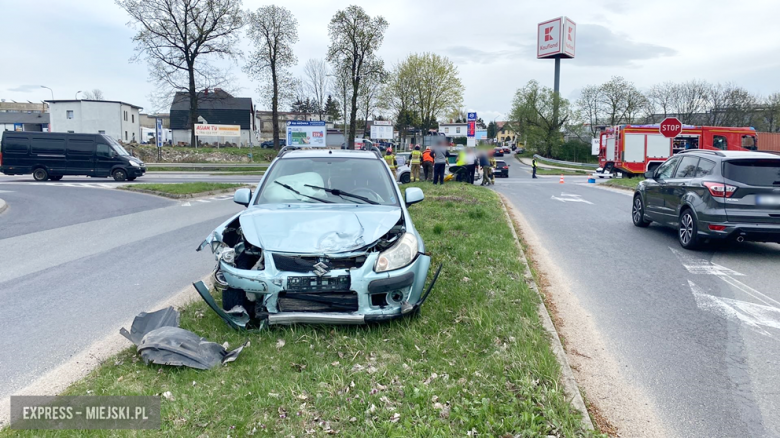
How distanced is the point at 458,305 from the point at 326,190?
190 cm

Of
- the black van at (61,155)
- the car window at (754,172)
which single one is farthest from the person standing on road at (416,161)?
the car window at (754,172)

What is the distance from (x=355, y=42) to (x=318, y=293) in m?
46.9

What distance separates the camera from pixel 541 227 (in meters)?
12.3

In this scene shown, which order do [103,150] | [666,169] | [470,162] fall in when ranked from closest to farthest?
[666,169]
[470,162]
[103,150]

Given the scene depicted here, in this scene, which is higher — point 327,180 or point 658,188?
point 327,180

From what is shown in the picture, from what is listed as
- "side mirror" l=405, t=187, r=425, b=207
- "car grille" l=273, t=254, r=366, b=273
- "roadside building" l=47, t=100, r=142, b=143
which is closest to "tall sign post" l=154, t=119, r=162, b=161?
"roadside building" l=47, t=100, r=142, b=143

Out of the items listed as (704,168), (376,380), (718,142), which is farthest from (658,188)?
(718,142)

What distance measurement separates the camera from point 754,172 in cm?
851

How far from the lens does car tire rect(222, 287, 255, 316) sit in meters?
4.76

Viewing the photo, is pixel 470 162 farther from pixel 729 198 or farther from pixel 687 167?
pixel 729 198

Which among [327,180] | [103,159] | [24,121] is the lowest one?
[327,180]

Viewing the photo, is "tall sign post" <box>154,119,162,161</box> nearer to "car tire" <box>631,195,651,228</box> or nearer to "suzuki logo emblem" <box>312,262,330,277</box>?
"car tire" <box>631,195,651,228</box>

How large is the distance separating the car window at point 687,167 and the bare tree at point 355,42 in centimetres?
3883

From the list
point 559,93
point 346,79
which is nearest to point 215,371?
point 346,79
